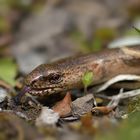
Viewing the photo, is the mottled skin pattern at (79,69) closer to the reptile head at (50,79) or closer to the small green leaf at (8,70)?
the reptile head at (50,79)

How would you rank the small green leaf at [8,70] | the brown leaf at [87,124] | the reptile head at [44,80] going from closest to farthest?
the brown leaf at [87,124] → the reptile head at [44,80] → the small green leaf at [8,70]

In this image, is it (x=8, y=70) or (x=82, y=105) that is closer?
(x=82, y=105)

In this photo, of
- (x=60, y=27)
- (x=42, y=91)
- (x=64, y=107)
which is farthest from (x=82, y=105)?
(x=60, y=27)

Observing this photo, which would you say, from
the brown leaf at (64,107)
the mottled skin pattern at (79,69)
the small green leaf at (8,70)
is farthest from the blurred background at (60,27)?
the brown leaf at (64,107)

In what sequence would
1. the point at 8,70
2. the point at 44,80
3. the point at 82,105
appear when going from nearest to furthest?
1. the point at 82,105
2. the point at 44,80
3. the point at 8,70

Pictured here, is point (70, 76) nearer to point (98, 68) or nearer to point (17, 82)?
point (98, 68)

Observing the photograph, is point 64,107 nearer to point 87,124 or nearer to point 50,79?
point 50,79

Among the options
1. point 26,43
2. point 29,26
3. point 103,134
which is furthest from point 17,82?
point 29,26
